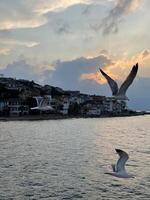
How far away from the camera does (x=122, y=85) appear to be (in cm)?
1822

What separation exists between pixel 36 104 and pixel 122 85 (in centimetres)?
11991

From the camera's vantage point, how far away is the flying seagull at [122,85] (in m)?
17.2

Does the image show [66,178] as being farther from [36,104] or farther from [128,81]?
[36,104]

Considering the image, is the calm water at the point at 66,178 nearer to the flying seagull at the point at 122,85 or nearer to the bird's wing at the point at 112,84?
the flying seagull at the point at 122,85

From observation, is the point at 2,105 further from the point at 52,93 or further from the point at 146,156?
the point at 146,156

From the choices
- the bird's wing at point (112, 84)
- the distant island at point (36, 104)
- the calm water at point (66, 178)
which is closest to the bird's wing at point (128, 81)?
the bird's wing at point (112, 84)

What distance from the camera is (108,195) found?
2695cm

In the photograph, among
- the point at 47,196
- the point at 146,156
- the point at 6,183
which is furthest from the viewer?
the point at 146,156

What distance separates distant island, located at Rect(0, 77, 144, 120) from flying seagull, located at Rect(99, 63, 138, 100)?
313ft

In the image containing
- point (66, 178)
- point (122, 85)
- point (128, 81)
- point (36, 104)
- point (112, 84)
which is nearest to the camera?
point (128, 81)

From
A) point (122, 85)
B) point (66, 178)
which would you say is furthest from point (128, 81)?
point (66, 178)

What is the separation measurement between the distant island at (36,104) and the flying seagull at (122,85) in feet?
313

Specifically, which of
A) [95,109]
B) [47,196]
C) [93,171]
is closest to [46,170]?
[93,171]

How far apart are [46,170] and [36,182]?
5.24m
